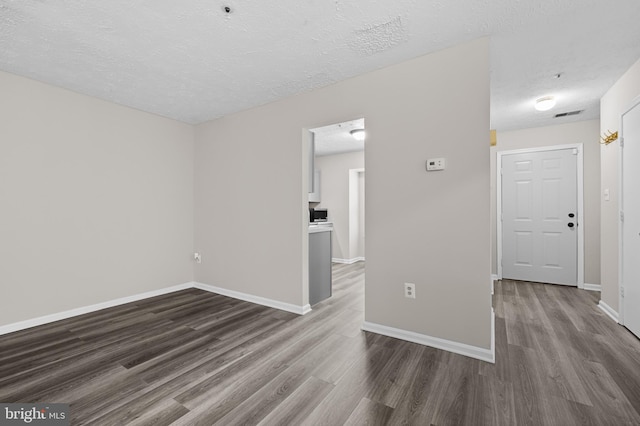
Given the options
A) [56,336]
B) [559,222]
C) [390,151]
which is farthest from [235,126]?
[559,222]

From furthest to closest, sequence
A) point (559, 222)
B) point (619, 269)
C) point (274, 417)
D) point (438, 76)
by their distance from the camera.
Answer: point (559, 222) < point (619, 269) < point (438, 76) < point (274, 417)

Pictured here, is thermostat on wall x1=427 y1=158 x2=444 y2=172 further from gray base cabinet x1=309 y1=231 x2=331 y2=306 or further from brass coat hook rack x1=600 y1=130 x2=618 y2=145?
brass coat hook rack x1=600 y1=130 x2=618 y2=145

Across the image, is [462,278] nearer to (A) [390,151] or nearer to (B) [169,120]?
(A) [390,151]

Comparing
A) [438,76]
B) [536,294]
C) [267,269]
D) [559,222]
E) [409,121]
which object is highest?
[438,76]

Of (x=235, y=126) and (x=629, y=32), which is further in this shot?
(x=235, y=126)

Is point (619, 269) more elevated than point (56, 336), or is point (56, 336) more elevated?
point (619, 269)

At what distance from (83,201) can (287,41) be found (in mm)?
2942

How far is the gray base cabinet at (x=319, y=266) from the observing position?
3.46 meters

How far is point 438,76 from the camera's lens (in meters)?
2.38

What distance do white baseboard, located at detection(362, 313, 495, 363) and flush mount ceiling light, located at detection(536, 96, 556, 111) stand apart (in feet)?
8.94

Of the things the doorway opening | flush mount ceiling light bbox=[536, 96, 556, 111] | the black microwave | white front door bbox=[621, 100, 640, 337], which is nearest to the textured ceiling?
the doorway opening

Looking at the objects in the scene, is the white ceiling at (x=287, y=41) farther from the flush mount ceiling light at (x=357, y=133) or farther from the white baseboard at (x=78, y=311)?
the white baseboard at (x=78, y=311)

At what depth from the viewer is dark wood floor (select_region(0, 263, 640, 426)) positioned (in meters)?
1.60

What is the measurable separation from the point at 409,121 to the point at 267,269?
234 cm
